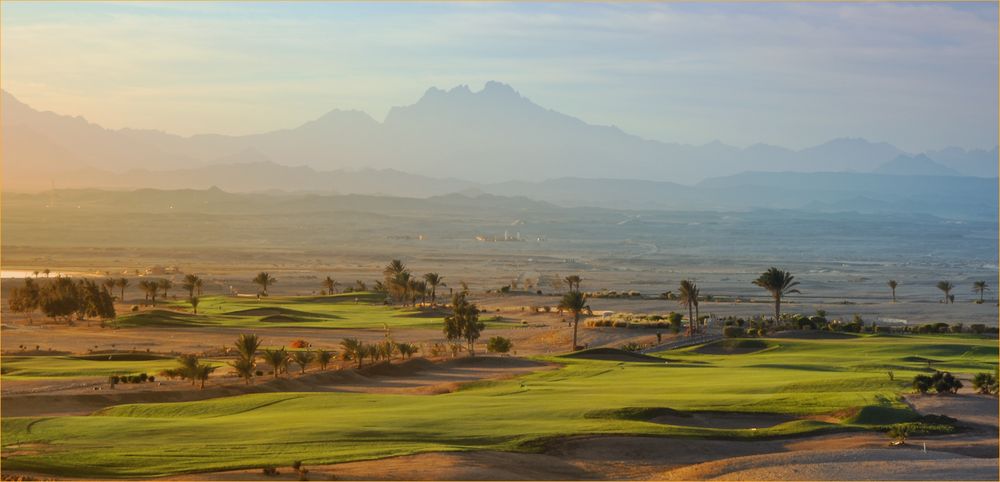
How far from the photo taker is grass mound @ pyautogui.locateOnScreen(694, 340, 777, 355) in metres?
61.4

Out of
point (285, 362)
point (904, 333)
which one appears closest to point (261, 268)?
point (904, 333)

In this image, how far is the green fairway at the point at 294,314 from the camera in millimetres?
76750

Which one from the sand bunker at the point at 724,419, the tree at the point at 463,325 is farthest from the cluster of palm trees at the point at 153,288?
the sand bunker at the point at 724,419

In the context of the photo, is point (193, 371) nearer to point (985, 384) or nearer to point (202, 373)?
point (202, 373)

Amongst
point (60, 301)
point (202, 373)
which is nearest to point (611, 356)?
point (202, 373)

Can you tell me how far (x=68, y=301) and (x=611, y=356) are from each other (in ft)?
128

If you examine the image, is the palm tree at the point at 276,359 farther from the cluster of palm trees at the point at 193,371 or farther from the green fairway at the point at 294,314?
the green fairway at the point at 294,314

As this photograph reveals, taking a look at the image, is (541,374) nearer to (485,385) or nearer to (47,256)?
(485,385)

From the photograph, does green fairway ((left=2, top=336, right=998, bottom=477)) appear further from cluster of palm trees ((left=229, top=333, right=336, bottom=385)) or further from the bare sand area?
cluster of palm trees ((left=229, top=333, right=336, bottom=385))

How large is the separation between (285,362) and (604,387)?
12.8 metres

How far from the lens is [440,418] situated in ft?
111

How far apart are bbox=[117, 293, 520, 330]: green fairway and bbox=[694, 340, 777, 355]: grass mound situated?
64.4ft

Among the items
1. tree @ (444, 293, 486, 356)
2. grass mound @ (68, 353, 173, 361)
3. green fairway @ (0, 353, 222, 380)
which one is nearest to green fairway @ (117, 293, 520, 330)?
tree @ (444, 293, 486, 356)

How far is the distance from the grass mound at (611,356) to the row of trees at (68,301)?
31625mm
